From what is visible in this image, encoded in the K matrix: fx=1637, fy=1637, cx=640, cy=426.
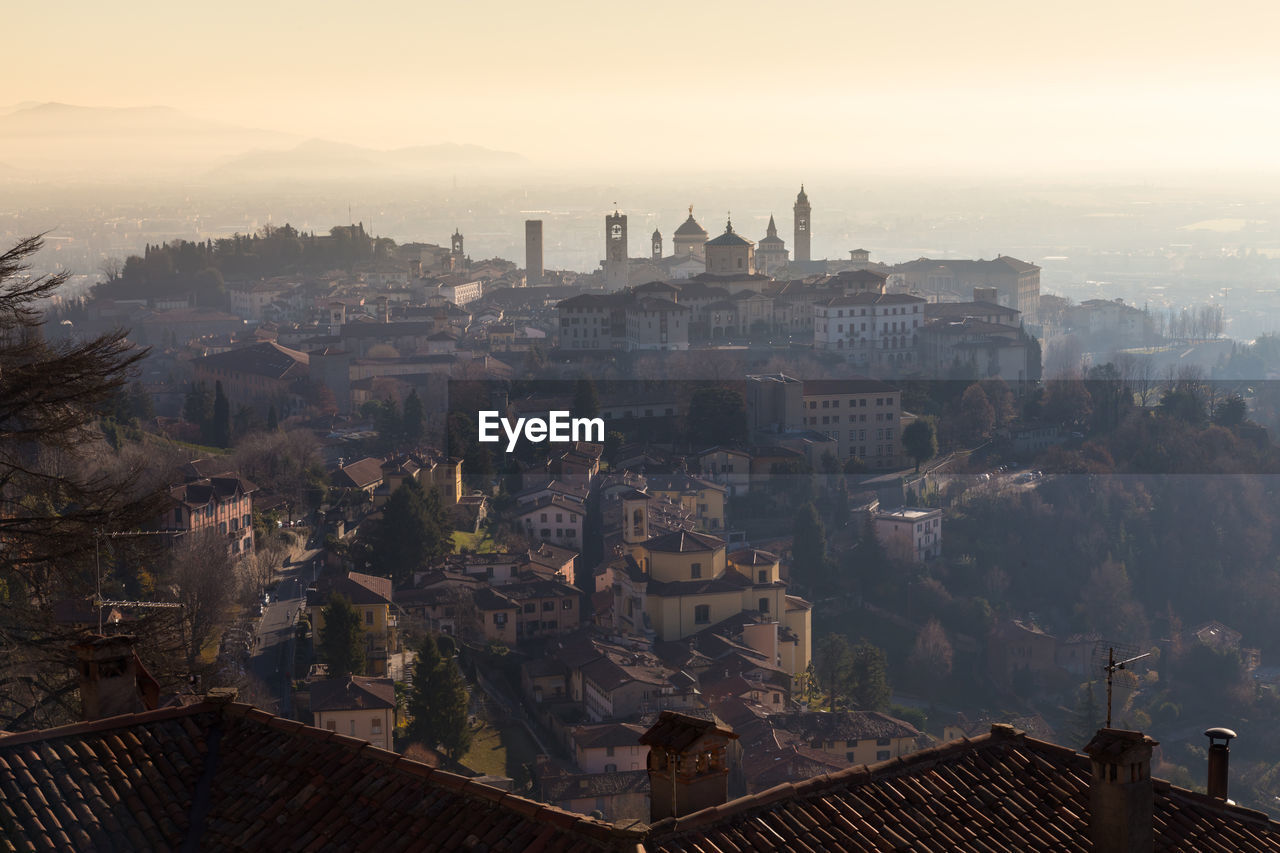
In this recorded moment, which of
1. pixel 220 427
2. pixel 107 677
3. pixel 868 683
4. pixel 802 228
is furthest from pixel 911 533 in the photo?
pixel 802 228

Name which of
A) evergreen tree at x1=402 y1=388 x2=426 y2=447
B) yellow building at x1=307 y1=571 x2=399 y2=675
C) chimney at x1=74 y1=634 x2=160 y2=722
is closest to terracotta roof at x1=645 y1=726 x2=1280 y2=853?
chimney at x1=74 y1=634 x2=160 y2=722

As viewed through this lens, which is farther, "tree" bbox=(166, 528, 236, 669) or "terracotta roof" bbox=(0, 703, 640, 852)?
"tree" bbox=(166, 528, 236, 669)

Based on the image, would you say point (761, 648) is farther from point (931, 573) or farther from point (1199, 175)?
point (1199, 175)

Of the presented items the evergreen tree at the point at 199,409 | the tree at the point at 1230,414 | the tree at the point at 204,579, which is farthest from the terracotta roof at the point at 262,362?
the tree at the point at 1230,414

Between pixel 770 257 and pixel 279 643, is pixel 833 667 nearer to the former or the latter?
pixel 279 643

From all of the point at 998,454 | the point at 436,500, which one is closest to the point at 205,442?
the point at 436,500

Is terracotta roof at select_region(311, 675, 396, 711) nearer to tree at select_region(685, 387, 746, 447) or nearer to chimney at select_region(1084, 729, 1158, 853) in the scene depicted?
chimney at select_region(1084, 729, 1158, 853)
